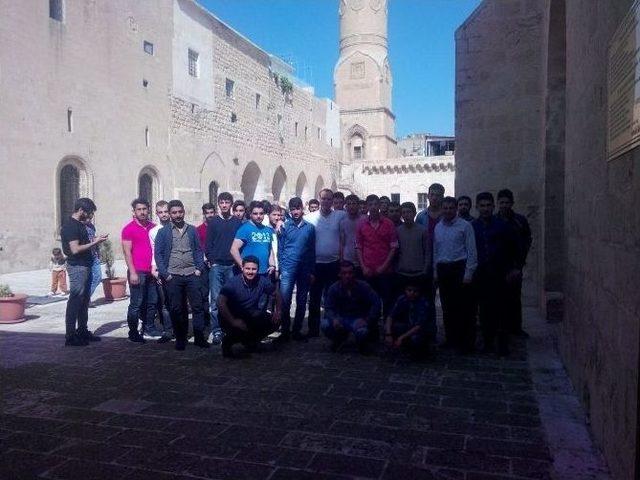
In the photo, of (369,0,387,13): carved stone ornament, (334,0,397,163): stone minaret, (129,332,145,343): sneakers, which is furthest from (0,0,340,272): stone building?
(369,0,387,13): carved stone ornament

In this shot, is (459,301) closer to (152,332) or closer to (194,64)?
(152,332)

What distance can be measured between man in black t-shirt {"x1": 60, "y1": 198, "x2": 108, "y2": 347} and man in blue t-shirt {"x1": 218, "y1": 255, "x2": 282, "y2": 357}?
66.4 inches

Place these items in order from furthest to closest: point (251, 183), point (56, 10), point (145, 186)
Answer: point (251, 183)
point (145, 186)
point (56, 10)

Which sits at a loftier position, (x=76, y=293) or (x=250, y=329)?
(x=76, y=293)

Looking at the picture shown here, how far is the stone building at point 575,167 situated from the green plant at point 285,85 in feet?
73.1

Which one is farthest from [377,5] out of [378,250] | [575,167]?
[575,167]

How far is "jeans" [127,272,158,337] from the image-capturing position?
638 centimetres

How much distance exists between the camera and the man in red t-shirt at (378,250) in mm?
6215

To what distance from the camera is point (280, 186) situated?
32125 millimetres

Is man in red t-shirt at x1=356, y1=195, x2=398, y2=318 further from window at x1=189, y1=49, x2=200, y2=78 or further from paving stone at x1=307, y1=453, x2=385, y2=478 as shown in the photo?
window at x1=189, y1=49, x2=200, y2=78

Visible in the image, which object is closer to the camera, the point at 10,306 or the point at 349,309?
the point at 349,309

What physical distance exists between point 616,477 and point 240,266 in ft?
13.7

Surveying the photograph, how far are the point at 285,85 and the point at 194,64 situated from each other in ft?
28.6

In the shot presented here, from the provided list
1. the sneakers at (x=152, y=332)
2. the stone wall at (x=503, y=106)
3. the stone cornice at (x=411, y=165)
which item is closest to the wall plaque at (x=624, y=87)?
the sneakers at (x=152, y=332)
